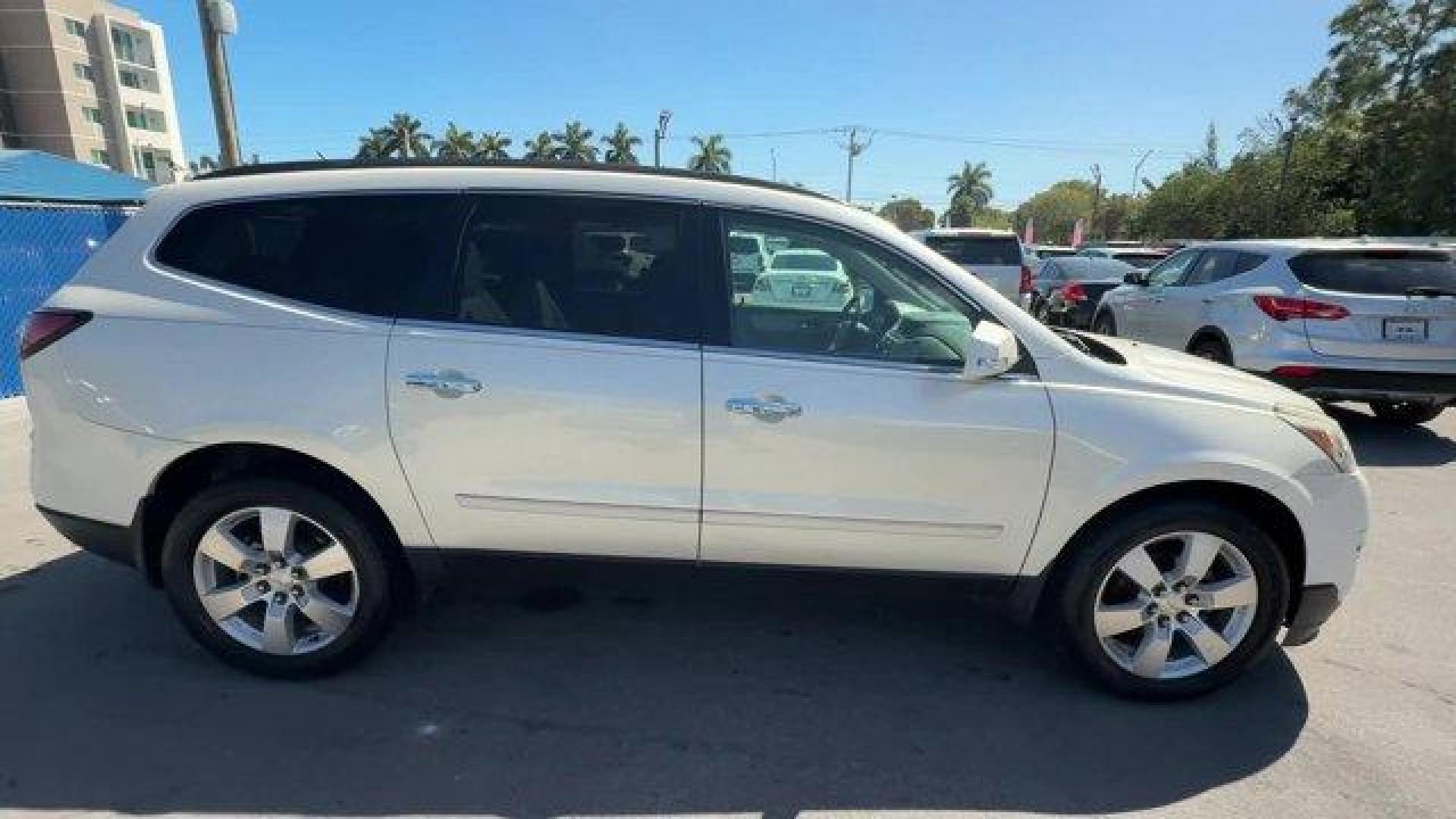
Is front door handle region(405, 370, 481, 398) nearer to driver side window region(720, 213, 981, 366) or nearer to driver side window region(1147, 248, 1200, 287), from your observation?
driver side window region(720, 213, 981, 366)

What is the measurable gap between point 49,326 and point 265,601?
1230 mm

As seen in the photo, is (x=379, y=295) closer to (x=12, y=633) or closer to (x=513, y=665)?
(x=513, y=665)

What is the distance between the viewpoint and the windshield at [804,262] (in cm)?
311

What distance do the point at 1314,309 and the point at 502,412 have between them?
21.1 ft

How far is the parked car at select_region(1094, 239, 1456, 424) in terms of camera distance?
6414mm

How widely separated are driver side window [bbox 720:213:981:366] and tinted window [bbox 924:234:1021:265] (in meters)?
9.60

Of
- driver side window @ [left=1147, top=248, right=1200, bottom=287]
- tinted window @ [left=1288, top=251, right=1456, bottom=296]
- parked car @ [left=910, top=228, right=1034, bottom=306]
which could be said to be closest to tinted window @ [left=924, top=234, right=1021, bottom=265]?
parked car @ [left=910, top=228, right=1034, bottom=306]

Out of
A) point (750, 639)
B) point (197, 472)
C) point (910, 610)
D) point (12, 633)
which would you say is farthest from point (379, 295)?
point (910, 610)

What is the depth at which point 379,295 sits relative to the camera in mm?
3018

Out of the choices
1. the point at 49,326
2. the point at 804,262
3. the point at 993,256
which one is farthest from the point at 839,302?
the point at 993,256

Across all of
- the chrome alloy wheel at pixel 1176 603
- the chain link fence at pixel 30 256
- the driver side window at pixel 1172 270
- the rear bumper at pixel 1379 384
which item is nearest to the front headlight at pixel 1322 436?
the chrome alloy wheel at pixel 1176 603

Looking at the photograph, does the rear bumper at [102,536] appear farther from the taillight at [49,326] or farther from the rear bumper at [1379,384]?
the rear bumper at [1379,384]

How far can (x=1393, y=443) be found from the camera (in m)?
6.99

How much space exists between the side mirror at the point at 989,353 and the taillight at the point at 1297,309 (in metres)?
5.12
